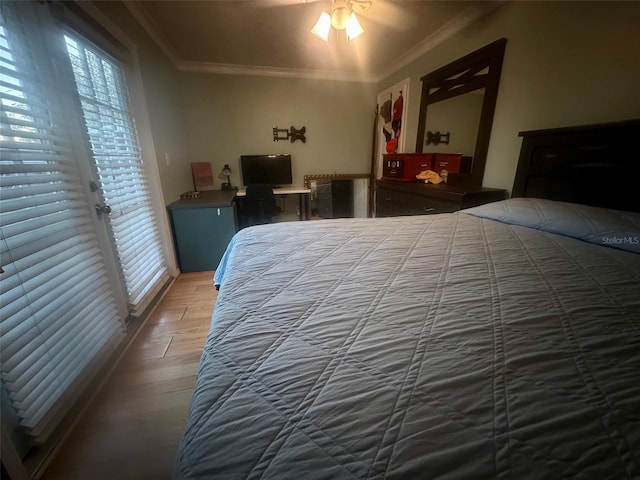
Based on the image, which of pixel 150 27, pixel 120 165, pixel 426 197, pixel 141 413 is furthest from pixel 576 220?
pixel 150 27

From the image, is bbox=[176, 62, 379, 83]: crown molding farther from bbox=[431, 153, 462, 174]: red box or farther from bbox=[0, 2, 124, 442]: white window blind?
bbox=[0, 2, 124, 442]: white window blind

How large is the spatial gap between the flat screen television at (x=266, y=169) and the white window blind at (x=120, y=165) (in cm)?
177

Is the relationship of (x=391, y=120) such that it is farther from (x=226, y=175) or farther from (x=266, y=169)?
(x=226, y=175)

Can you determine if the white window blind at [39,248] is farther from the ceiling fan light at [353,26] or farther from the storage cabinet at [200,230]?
the ceiling fan light at [353,26]

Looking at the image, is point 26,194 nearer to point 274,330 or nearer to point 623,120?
point 274,330

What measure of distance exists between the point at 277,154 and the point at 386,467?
3942 mm

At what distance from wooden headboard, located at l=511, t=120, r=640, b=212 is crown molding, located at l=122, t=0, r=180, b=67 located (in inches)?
124

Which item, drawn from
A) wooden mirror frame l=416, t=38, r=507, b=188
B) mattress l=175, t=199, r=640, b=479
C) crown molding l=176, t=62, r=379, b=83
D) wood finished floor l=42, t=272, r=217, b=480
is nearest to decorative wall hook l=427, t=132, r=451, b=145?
wooden mirror frame l=416, t=38, r=507, b=188

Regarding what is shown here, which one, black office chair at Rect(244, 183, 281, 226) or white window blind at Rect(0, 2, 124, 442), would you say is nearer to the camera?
white window blind at Rect(0, 2, 124, 442)

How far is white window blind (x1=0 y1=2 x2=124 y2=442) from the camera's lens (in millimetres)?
910

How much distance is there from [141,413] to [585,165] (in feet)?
9.13

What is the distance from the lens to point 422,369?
487 mm

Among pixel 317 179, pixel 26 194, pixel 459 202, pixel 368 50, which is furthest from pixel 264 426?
pixel 317 179

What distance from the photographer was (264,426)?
40 centimetres
